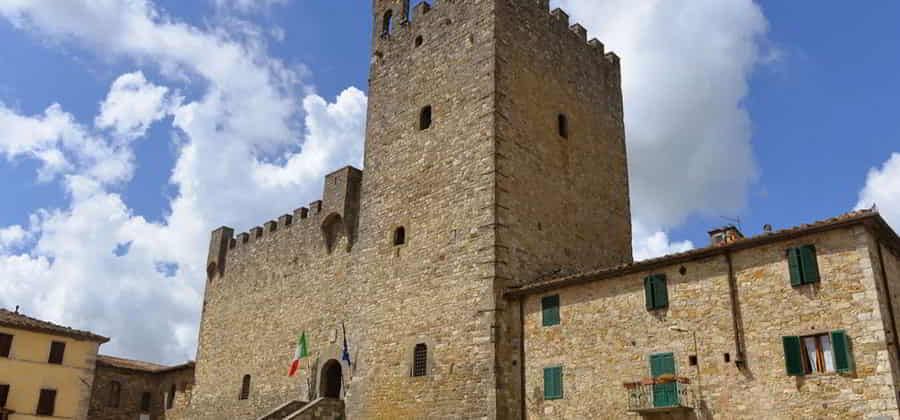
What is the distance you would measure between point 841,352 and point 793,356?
77 centimetres

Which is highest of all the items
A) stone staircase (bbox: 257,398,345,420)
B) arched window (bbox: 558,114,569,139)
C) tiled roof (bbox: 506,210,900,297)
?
arched window (bbox: 558,114,569,139)

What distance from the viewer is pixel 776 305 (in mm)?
13383

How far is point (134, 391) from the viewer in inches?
1321

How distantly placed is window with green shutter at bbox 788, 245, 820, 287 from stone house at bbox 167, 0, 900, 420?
36 millimetres

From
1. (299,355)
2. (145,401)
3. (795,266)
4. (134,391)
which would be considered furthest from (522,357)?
(134,391)

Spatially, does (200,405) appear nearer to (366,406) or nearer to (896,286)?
(366,406)

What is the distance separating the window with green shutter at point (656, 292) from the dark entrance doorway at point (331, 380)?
1067cm

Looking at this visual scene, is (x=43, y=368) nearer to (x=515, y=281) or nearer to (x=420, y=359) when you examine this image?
(x=420, y=359)

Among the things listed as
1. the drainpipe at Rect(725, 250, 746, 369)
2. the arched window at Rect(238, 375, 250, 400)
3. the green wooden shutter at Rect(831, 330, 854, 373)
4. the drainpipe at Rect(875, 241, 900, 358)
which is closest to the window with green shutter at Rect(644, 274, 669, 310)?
the drainpipe at Rect(725, 250, 746, 369)

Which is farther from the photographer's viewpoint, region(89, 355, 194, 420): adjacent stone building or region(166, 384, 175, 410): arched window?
region(89, 355, 194, 420): adjacent stone building

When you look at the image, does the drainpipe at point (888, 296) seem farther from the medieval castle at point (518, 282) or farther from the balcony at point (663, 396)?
the balcony at point (663, 396)

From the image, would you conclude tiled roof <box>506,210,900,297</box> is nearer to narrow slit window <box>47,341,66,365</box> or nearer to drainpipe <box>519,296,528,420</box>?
drainpipe <box>519,296,528,420</box>

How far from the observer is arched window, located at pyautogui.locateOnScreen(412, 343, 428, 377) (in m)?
18.1

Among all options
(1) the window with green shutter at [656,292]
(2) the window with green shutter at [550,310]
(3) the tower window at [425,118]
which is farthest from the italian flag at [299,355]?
(1) the window with green shutter at [656,292]
